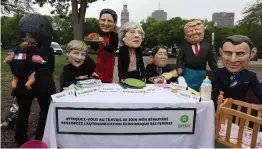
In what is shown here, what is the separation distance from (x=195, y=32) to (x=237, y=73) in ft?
2.79

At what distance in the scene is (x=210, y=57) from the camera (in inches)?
159

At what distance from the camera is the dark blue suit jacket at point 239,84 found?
3428 mm

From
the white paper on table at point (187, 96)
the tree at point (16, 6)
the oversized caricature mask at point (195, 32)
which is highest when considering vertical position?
the tree at point (16, 6)

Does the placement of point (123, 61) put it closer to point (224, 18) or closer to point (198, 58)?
point (198, 58)

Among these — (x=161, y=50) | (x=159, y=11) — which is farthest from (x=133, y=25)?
(x=159, y=11)

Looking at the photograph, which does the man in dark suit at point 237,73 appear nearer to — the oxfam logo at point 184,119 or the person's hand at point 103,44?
the oxfam logo at point 184,119

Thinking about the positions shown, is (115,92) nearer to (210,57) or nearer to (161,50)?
(161,50)

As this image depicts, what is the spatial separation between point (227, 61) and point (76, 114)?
198 cm

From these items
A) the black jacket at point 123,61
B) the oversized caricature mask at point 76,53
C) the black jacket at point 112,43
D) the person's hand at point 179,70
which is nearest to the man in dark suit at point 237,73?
the person's hand at point 179,70

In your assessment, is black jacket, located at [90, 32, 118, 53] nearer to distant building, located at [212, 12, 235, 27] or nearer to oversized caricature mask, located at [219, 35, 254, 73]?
oversized caricature mask, located at [219, 35, 254, 73]

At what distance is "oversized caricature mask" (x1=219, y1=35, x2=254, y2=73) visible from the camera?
340 centimetres

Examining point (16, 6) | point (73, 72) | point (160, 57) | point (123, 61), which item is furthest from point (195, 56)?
point (16, 6)

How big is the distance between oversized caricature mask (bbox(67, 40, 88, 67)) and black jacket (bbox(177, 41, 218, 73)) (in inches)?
56.6

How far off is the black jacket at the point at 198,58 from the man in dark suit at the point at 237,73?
1.39 ft
